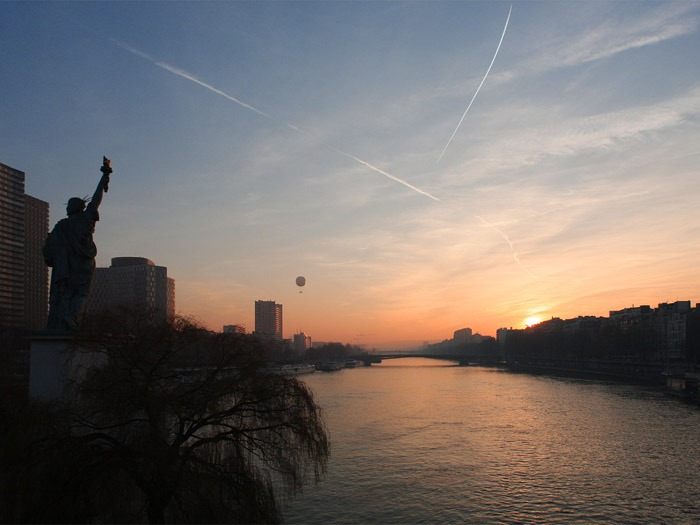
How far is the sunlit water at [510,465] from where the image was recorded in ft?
66.0

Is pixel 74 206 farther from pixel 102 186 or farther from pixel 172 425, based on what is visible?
pixel 172 425

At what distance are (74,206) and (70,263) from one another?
162cm

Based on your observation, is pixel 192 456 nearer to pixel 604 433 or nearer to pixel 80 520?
pixel 80 520

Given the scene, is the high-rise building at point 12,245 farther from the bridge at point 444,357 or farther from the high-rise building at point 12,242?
the bridge at point 444,357

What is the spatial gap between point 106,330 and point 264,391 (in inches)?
160

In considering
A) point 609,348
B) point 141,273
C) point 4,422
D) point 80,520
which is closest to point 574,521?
point 80,520

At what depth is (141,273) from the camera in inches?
5084

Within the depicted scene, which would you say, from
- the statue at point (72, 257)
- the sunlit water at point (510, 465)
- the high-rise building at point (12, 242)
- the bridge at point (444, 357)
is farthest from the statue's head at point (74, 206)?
the bridge at point (444, 357)

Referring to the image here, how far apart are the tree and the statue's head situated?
369cm

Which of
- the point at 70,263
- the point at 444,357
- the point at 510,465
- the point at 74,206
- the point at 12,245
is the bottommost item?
the point at 510,465

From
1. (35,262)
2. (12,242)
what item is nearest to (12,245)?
(12,242)

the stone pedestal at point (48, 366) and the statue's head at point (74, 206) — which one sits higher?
the statue's head at point (74, 206)

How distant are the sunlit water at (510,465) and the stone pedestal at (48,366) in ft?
30.8

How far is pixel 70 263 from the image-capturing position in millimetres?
15734
